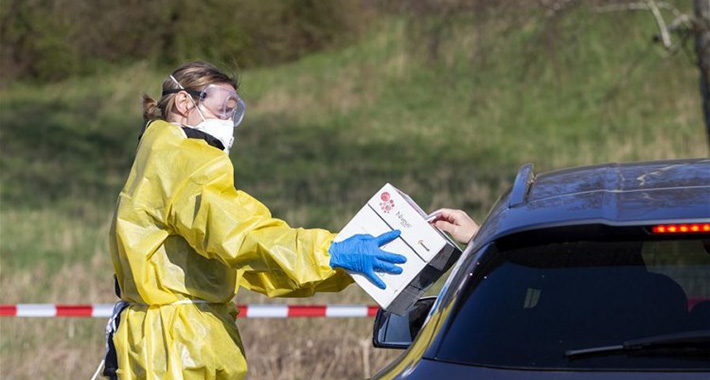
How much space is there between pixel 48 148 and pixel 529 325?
25429mm

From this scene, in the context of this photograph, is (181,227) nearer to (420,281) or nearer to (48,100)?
(420,281)

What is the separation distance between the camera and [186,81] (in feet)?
13.5

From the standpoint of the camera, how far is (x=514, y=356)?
9.98 feet

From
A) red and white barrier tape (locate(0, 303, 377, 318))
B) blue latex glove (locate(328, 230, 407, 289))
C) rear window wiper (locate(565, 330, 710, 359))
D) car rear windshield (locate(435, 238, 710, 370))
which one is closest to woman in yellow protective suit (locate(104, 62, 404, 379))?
blue latex glove (locate(328, 230, 407, 289))

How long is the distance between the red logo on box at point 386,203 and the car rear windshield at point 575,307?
0.54 m

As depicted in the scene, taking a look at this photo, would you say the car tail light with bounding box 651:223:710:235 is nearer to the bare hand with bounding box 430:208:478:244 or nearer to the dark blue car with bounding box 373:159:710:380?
the dark blue car with bounding box 373:159:710:380

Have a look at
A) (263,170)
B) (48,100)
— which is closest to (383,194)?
(263,170)

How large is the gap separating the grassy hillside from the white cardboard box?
12.0 feet

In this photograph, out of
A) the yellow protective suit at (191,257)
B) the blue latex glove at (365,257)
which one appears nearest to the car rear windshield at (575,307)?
the blue latex glove at (365,257)

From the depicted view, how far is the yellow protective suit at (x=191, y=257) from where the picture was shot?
3662 millimetres

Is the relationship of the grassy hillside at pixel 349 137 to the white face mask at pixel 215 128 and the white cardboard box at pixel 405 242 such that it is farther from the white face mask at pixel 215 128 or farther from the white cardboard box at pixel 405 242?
the white cardboard box at pixel 405 242

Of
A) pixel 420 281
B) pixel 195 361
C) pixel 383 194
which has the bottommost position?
pixel 195 361

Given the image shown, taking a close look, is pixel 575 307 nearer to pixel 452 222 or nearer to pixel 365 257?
pixel 365 257

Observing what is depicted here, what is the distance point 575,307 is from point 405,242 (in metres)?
0.72
